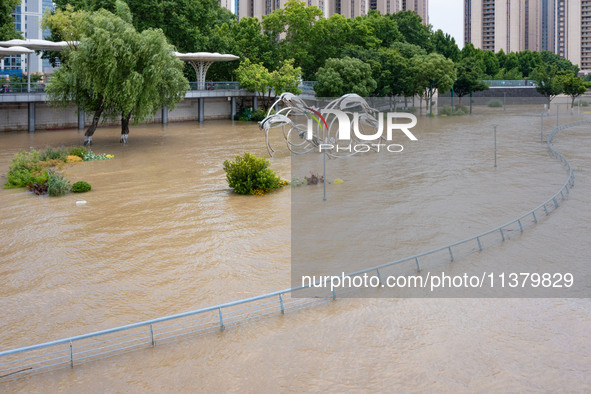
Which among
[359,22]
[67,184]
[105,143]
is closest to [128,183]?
[67,184]

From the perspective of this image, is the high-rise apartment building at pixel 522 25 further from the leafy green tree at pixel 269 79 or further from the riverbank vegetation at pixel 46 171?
the riverbank vegetation at pixel 46 171

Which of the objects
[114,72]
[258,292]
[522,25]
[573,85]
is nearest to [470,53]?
[573,85]

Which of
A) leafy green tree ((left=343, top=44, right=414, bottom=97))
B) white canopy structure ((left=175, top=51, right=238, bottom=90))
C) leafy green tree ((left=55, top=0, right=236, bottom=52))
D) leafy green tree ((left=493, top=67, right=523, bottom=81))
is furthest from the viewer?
leafy green tree ((left=493, top=67, right=523, bottom=81))

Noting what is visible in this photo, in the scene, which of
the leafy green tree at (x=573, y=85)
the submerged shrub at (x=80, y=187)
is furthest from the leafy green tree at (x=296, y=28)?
the submerged shrub at (x=80, y=187)

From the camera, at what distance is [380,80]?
6862cm

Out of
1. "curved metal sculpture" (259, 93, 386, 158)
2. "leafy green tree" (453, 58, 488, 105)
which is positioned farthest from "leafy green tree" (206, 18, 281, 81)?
"curved metal sculpture" (259, 93, 386, 158)

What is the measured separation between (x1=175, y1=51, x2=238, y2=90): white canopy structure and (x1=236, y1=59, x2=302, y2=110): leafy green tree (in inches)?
93.2

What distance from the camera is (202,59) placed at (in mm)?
61125

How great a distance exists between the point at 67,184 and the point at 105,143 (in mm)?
17248

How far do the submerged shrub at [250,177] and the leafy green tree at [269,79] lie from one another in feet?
109

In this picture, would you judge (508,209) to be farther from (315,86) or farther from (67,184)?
(315,86)

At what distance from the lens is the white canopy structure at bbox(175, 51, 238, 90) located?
195ft

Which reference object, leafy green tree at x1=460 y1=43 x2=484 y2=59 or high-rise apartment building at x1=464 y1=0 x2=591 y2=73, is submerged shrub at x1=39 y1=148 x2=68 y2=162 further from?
high-rise apartment building at x1=464 y1=0 x2=591 y2=73

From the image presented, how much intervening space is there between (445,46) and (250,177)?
8302cm
